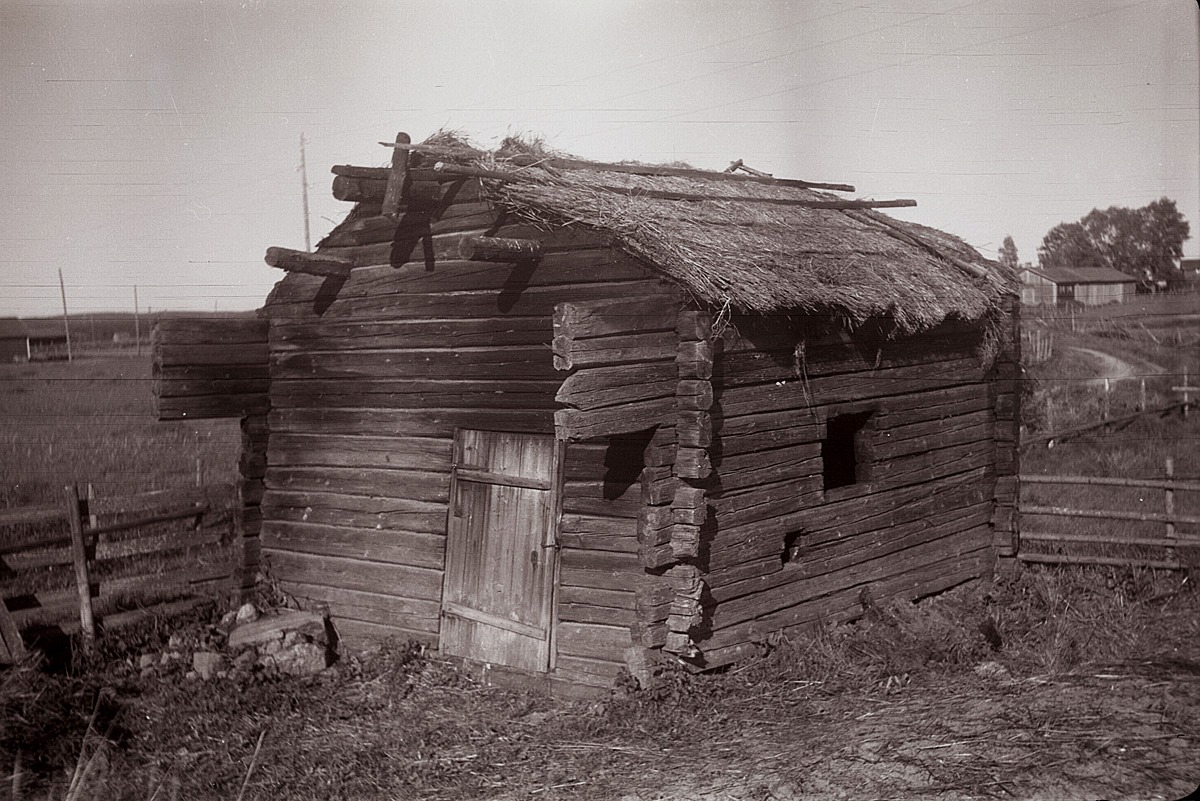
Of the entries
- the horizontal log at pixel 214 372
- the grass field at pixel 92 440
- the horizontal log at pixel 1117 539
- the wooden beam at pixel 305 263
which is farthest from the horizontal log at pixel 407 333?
the horizontal log at pixel 1117 539

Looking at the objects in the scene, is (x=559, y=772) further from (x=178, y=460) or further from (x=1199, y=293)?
(x=1199, y=293)

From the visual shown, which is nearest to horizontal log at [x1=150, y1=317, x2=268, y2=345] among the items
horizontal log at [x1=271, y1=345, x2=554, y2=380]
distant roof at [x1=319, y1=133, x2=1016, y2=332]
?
horizontal log at [x1=271, y1=345, x2=554, y2=380]

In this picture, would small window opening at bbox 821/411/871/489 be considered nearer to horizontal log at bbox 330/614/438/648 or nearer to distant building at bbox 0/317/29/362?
horizontal log at bbox 330/614/438/648

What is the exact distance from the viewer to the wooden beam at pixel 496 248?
271 inches

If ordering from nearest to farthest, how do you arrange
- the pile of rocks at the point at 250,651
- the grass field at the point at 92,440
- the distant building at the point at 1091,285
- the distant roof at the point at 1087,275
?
the pile of rocks at the point at 250,651, the grass field at the point at 92,440, the distant roof at the point at 1087,275, the distant building at the point at 1091,285

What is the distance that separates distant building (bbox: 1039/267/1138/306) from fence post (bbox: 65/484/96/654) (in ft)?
105

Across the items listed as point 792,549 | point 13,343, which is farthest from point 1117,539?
point 13,343

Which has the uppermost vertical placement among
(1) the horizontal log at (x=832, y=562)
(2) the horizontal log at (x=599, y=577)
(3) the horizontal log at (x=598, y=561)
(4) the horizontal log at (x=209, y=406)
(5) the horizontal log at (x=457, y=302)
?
(5) the horizontal log at (x=457, y=302)

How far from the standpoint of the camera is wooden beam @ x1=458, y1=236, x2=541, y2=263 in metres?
6.89

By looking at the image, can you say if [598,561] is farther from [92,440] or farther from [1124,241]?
[1124,241]

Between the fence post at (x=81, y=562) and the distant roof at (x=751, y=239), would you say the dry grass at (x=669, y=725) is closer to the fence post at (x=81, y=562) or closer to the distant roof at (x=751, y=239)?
the fence post at (x=81, y=562)

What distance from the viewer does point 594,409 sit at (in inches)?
248

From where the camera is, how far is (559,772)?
19.8 ft

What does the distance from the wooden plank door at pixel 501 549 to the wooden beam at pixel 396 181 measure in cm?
198
